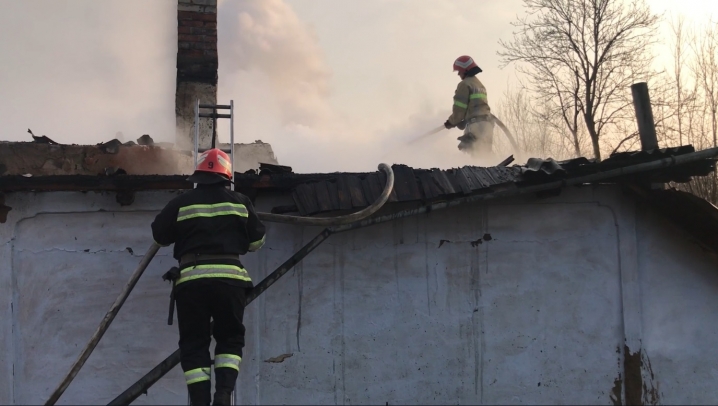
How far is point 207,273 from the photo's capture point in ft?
13.4

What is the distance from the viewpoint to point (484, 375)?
226 inches

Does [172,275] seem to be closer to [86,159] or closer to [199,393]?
[199,393]

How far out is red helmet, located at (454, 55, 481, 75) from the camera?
9.12 m

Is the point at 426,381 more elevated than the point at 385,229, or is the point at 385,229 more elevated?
the point at 385,229

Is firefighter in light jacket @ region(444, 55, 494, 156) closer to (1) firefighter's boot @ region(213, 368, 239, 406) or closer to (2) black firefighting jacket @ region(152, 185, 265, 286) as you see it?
(2) black firefighting jacket @ region(152, 185, 265, 286)

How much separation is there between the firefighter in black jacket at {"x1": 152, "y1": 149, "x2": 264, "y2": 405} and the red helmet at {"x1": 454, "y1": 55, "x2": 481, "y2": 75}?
570 centimetres

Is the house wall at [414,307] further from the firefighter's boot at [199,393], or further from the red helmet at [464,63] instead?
the red helmet at [464,63]

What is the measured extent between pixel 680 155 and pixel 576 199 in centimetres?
96

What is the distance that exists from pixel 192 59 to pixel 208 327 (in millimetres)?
4506

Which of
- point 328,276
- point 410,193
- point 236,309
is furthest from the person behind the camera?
point 328,276

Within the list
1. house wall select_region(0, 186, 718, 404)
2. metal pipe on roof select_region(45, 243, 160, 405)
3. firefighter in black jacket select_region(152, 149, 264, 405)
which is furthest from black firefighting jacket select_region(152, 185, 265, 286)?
house wall select_region(0, 186, 718, 404)

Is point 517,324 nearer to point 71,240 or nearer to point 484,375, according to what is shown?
point 484,375

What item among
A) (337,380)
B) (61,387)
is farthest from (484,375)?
(61,387)

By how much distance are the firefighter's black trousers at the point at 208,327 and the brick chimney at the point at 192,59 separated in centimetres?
396
